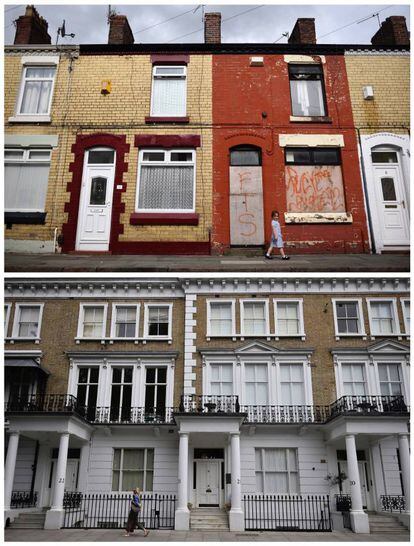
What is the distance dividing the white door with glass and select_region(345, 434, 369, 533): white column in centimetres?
1058

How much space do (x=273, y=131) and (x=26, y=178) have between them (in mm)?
8382

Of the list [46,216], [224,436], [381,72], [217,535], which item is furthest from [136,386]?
[381,72]

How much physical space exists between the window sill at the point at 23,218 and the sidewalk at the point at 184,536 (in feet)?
29.1

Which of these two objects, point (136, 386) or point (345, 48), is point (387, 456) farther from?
point (345, 48)

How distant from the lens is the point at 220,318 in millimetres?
20031

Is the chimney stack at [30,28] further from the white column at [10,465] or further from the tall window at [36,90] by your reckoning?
the white column at [10,465]

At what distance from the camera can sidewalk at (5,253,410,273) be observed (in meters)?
12.6

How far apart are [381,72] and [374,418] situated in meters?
12.3

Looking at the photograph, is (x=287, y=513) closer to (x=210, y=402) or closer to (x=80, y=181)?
(x=210, y=402)

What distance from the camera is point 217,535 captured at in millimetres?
14125

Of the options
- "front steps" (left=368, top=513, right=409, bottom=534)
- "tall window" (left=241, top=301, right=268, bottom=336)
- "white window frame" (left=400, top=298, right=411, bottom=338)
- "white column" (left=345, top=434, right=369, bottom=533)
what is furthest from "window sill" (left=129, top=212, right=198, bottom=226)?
"front steps" (left=368, top=513, right=409, bottom=534)

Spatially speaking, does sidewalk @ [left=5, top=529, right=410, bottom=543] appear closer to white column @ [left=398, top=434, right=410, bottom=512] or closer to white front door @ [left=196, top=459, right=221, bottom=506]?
white column @ [left=398, top=434, right=410, bottom=512]

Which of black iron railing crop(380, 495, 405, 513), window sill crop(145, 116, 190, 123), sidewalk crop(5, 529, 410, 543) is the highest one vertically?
window sill crop(145, 116, 190, 123)

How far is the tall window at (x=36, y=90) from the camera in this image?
16.7 meters
